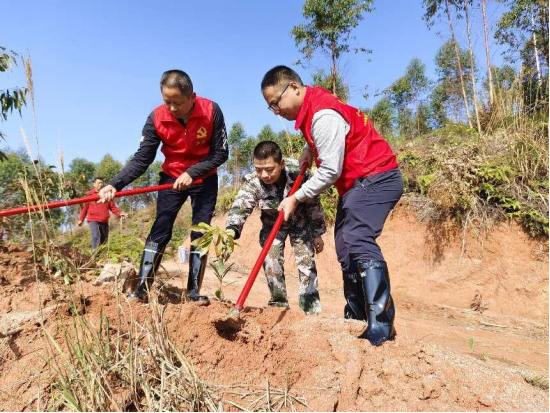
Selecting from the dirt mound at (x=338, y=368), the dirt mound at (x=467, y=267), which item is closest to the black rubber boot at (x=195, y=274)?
the dirt mound at (x=338, y=368)

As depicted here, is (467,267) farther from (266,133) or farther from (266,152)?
(266,133)

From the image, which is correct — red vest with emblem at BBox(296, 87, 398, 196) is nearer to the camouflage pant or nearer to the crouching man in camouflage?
the crouching man in camouflage

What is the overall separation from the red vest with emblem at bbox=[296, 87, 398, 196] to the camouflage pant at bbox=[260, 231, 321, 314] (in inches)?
30.8

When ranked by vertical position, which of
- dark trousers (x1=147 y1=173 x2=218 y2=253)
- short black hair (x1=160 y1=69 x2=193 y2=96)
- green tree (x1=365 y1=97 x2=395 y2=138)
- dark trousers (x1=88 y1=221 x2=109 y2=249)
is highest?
green tree (x1=365 y1=97 x2=395 y2=138)

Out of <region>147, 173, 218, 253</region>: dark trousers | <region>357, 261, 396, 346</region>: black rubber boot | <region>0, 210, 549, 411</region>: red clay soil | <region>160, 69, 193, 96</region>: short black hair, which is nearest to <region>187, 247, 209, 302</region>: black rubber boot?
<region>147, 173, 218, 253</region>: dark trousers

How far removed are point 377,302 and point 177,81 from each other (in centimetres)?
194

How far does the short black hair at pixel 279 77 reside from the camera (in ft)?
7.27

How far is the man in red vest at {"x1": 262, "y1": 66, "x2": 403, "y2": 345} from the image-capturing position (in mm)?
1843

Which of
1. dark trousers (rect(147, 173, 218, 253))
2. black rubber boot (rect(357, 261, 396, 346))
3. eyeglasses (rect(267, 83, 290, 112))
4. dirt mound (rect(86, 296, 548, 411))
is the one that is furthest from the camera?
dark trousers (rect(147, 173, 218, 253))

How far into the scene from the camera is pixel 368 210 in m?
2.01

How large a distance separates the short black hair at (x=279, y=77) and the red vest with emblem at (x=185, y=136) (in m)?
0.70

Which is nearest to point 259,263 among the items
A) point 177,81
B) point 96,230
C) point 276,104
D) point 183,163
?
point 276,104

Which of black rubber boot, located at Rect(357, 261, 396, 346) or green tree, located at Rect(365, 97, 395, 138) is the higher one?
green tree, located at Rect(365, 97, 395, 138)

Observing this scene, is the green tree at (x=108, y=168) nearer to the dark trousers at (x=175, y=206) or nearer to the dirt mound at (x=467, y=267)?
the dirt mound at (x=467, y=267)
